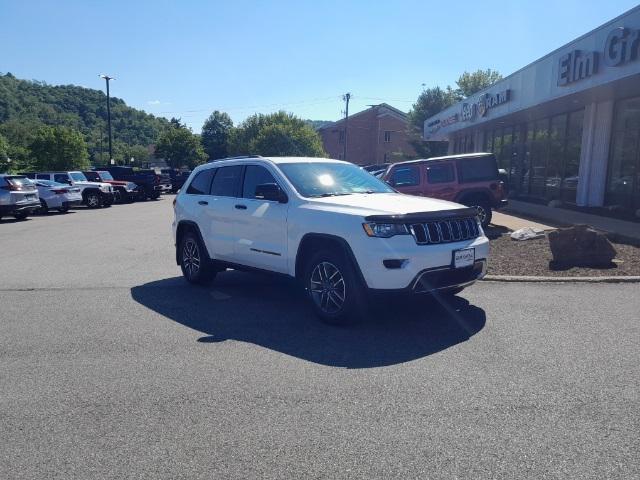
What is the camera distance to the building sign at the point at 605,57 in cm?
1254

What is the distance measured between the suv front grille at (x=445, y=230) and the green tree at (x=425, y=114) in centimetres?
4873

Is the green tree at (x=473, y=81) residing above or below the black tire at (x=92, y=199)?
above

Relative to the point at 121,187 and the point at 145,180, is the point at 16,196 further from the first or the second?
the point at 145,180

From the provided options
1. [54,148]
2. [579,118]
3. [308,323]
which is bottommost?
[308,323]

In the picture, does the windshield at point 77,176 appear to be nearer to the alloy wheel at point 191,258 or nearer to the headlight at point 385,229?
the alloy wheel at point 191,258

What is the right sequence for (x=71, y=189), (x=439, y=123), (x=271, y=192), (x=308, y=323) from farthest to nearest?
(x=439, y=123)
(x=71, y=189)
(x=271, y=192)
(x=308, y=323)

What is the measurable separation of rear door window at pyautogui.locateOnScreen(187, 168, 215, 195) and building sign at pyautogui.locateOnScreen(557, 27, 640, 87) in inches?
408

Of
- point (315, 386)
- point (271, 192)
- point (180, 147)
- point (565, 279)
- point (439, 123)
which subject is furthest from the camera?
point (180, 147)

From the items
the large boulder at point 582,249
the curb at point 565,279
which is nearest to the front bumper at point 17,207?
the curb at point 565,279

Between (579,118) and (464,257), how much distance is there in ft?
52.7

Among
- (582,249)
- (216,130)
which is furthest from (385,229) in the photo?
(216,130)

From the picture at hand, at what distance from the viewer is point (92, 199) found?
24844mm

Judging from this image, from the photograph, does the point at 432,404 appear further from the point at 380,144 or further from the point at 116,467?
the point at 380,144

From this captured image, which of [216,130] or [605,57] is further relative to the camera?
[216,130]
